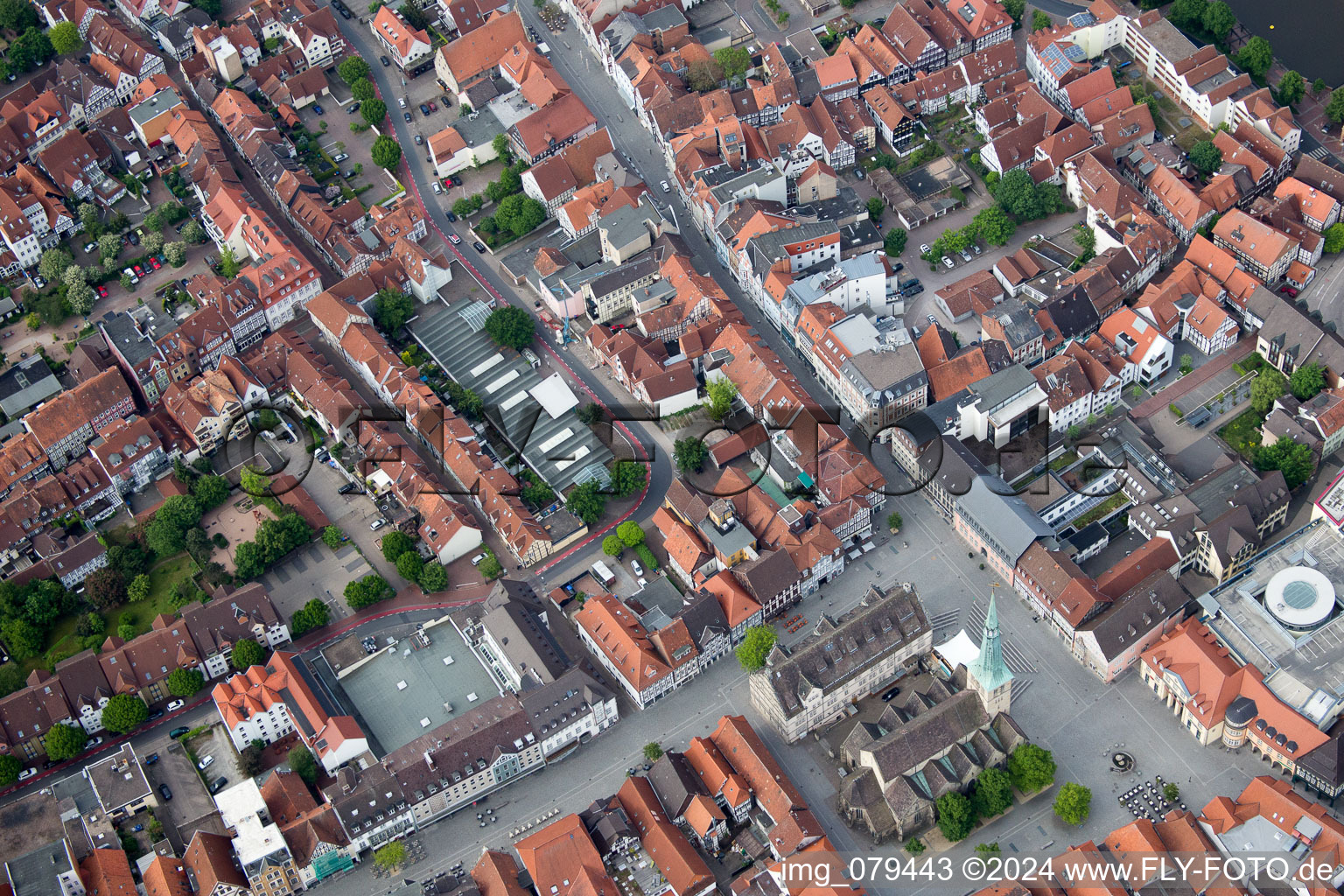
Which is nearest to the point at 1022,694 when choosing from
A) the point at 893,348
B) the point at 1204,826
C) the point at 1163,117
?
the point at 1204,826

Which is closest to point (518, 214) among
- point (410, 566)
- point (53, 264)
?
point (410, 566)

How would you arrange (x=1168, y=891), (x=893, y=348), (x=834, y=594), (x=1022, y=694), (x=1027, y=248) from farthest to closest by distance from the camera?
(x=1027, y=248)
(x=893, y=348)
(x=834, y=594)
(x=1022, y=694)
(x=1168, y=891)

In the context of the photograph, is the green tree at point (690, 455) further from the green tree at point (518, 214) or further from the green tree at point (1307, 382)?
the green tree at point (1307, 382)

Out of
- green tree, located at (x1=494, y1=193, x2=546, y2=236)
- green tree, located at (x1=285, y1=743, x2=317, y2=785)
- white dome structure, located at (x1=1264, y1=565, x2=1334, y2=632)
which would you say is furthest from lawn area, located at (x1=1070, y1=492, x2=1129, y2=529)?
green tree, located at (x1=285, y1=743, x2=317, y2=785)

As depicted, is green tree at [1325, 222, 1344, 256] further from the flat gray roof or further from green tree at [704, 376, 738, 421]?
the flat gray roof

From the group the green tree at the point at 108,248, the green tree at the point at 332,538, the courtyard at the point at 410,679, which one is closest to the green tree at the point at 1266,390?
the courtyard at the point at 410,679

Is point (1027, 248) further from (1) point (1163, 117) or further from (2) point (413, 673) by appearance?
(2) point (413, 673)
